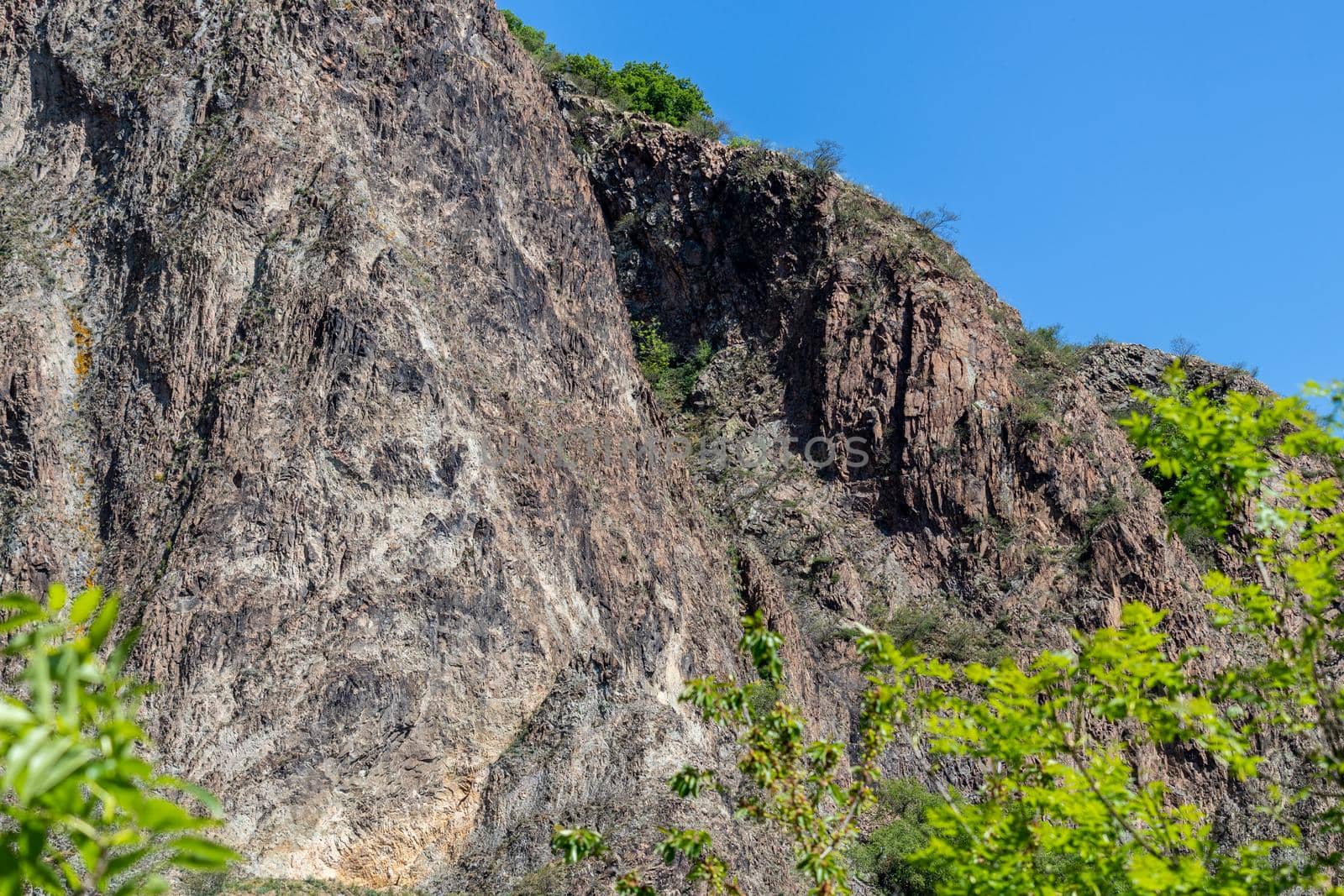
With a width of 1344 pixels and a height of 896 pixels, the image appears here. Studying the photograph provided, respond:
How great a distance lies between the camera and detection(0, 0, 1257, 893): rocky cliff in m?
19.5

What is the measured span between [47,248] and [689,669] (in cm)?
1668

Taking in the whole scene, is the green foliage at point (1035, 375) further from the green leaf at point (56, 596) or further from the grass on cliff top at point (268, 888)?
the green leaf at point (56, 596)

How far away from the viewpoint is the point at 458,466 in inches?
899

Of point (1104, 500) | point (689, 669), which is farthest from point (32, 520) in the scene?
point (1104, 500)

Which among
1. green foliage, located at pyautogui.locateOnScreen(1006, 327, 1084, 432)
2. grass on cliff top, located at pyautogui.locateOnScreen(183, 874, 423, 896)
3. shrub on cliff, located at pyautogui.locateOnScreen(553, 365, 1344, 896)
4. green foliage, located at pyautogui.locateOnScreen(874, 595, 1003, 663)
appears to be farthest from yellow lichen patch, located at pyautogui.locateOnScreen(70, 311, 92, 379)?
green foliage, located at pyautogui.locateOnScreen(1006, 327, 1084, 432)

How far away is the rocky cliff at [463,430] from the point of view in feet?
64.1

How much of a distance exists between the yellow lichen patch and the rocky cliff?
62mm

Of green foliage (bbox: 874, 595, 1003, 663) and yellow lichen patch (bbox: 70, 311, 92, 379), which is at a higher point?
yellow lichen patch (bbox: 70, 311, 92, 379)

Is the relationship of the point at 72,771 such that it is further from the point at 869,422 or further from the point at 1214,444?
the point at 869,422

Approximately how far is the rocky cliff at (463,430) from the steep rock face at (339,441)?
8 centimetres

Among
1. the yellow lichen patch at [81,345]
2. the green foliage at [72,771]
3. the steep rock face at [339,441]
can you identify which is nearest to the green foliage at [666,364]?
the steep rock face at [339,441]

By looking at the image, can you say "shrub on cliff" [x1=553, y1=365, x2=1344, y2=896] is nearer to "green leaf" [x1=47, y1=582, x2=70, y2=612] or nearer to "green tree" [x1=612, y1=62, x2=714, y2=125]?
"green leaf" [x1=47, y1=582, x2=70, y2=612]

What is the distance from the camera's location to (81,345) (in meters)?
23.1

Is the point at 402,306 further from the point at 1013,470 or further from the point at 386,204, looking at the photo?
the point at 1013,470
